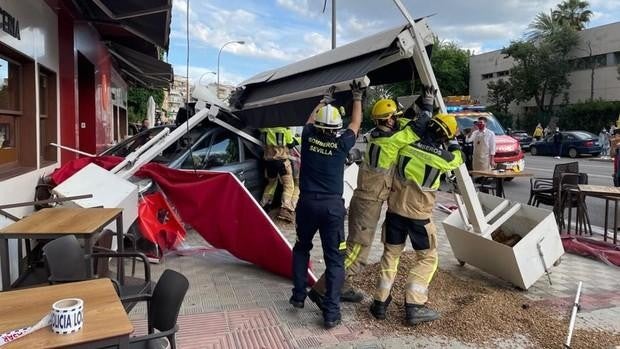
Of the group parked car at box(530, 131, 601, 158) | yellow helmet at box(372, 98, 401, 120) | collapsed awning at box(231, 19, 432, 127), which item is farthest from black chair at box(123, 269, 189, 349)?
parked car at box(530, 131, 601, 158)

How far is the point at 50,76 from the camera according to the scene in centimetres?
711

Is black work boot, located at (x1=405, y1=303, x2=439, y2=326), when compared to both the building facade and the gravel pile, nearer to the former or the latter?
the gravel pile

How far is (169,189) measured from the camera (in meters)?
6.12

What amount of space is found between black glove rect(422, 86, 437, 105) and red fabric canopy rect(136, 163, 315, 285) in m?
1.95

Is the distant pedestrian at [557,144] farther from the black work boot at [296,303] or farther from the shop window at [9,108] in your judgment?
the shop window at [9,108]

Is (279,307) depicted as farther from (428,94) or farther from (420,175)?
(428,94)

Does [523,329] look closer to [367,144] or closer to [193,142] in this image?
[367,144]

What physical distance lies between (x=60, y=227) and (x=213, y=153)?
391cm

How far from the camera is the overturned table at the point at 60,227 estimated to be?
3.53 m

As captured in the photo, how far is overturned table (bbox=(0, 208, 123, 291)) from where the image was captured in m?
3.53

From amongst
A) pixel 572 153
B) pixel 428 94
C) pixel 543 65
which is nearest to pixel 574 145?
pixel 572 153

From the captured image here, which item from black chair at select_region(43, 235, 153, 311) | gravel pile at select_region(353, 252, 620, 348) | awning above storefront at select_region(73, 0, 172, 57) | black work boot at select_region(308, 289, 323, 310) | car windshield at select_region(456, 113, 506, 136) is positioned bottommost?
gravel pile at select_region(353, 252, 620, 348)

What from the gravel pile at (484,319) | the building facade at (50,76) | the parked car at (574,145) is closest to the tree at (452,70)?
the parked car at (574,145)

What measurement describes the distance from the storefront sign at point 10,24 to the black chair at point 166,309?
359 centimetres
